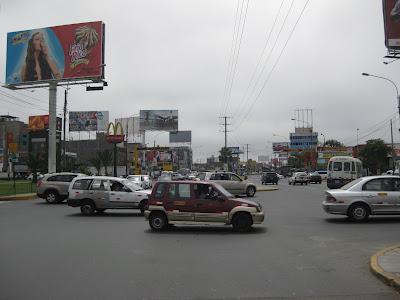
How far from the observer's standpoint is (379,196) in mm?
16359

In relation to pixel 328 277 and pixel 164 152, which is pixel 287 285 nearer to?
pixel 328 277

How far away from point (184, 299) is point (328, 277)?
2.81 metres

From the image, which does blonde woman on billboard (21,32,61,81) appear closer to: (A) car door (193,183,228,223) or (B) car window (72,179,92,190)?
(B) car window (72,179,92,190)

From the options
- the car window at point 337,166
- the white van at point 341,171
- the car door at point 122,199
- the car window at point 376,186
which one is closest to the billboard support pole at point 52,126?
the white van at point 341,171

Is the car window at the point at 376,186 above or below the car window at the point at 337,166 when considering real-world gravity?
below

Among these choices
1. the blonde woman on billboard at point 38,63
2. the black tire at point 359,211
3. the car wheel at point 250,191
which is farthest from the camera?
the blonde woman on billboard at point 38,63

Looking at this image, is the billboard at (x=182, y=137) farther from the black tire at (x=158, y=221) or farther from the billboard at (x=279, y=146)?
the black tire at (x=158, y=221)

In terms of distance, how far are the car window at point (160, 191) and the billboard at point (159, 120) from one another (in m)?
83.1

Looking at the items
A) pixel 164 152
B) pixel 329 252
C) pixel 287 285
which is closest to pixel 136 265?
pixel 287 285

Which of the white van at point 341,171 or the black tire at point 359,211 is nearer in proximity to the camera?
the black tire at point 359,211

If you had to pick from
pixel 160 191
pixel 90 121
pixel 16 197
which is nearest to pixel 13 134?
pixel 90 121

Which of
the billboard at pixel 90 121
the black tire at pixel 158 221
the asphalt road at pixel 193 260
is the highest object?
the billboard at pixel 90 121

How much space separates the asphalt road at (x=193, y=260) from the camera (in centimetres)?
759

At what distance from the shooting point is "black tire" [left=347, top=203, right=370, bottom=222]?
1645cm
